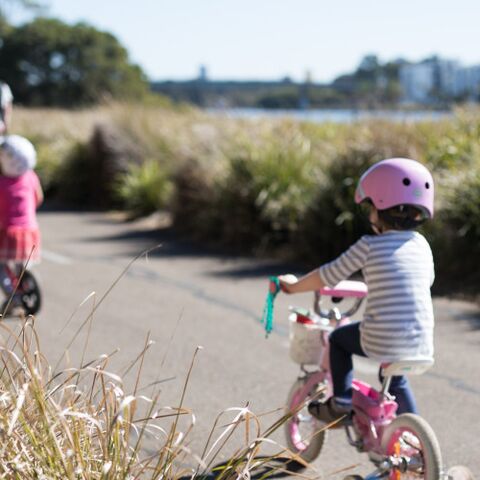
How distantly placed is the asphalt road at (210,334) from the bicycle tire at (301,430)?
0.32 ft

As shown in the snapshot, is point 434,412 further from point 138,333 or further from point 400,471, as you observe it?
point 138,333

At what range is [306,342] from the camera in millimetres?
5102

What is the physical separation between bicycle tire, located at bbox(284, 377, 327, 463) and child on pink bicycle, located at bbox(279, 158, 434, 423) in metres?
0.37

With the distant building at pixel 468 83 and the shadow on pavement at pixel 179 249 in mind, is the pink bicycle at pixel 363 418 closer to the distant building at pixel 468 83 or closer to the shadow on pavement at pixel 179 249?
the shadow on pavement at pixel 179 249

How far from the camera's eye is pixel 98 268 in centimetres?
1163

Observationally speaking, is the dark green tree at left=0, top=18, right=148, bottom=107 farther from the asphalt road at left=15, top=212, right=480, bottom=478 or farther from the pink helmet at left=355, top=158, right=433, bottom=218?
the pink helmet at left=355, top=158, right=433, bottom=218

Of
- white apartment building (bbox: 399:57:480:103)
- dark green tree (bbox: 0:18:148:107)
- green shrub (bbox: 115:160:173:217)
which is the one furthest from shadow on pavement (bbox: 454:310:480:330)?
dark green tree (bbox: 0:18:148:107)

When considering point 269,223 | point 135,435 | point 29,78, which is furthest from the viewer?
point 29,78

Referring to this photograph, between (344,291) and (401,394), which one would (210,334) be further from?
(401,394)

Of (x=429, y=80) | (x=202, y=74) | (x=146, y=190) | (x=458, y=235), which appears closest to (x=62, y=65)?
(x=202, y=74)

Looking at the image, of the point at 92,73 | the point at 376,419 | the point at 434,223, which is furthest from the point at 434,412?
the point at 92,73

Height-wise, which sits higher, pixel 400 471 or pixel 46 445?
pixel 46 445

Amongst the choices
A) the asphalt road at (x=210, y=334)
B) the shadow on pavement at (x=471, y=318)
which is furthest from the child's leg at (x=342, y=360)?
the shadow on pavement at (x=471, y=318)

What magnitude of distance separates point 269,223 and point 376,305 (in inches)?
316
